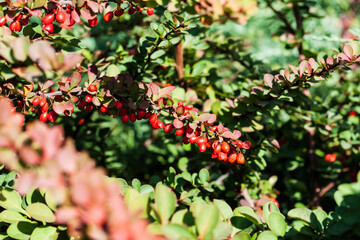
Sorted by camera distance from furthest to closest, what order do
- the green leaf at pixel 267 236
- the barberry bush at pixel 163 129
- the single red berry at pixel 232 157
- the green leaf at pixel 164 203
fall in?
the single red berry at pixel 232 157, the green leaf at pixel 267 236, the green leaf at pixel 164 203, the barberry bush at pixel 163 129

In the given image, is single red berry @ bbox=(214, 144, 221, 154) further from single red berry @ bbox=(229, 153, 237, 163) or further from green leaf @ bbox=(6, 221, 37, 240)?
green leaf @ bbox=(6, 221, 37, 240)

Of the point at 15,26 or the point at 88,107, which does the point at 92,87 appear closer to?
the point at 88,107

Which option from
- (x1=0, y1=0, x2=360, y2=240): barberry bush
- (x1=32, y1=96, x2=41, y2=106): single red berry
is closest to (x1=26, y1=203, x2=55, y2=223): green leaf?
(x1=0, y1=0, x2=360, y2=240): barberry bush

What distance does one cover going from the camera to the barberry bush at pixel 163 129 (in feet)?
1.64

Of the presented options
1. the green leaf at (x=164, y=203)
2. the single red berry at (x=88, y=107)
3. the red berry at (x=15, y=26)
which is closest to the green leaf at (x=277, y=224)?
the green leaf at (x=164, y=203)

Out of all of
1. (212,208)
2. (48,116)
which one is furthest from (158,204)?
(48,116)

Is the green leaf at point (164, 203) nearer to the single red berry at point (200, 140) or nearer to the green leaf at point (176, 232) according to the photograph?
the green leaf at point (176, 232)

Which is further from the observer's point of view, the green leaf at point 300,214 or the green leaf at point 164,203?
the green leaf at point 300,214

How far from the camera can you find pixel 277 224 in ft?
2.59

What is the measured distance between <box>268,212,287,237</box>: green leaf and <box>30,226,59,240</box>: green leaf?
0.54 m

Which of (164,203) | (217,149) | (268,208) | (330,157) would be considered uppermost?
(164,203)

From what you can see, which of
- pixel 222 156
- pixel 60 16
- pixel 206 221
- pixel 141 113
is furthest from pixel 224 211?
pixel 60 16

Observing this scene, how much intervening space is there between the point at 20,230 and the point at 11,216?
0.04 metres

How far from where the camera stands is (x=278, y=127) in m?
1.56
